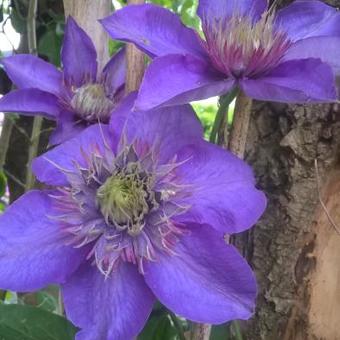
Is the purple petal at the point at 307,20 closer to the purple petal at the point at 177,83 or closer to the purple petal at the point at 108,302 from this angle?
the purple petal at the point at 177,83

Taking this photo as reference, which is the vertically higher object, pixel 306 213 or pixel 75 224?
pixel 75 224

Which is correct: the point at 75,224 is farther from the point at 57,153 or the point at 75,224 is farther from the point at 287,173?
the point at 287,173

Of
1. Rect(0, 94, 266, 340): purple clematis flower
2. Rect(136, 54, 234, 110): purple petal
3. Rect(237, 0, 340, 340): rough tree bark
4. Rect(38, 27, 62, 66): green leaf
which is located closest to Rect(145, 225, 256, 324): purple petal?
Rect(0, 94, 266, 340): purple clematis flower

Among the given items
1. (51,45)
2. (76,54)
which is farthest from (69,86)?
(51,45)

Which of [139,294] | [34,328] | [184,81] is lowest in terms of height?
[34,328]

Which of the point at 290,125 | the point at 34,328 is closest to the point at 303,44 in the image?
the point at 290,125

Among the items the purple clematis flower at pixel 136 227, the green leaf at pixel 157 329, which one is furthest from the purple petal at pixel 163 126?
the green leaf at pixel 157 329
